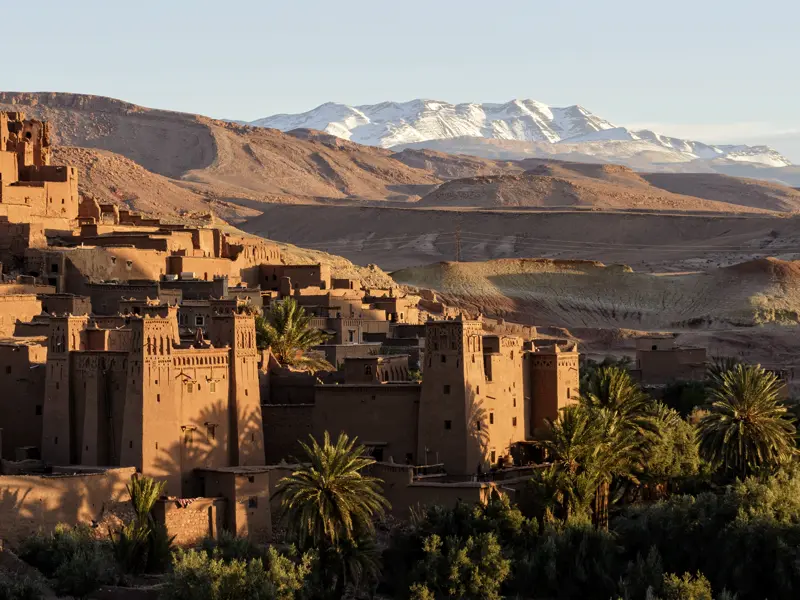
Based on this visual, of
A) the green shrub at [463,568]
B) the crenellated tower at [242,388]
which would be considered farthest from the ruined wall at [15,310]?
the green shrub at [463,568]

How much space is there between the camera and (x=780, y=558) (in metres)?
32.8

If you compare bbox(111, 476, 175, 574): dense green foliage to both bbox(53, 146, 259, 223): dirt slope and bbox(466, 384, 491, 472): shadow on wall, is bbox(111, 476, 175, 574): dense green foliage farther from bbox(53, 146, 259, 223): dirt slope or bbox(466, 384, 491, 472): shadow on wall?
bbox(53, 146, 259, 223): dirt slope

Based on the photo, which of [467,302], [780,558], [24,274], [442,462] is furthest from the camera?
[467,302]

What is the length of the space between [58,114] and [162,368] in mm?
151108

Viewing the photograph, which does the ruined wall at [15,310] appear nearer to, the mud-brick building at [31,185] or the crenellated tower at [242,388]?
the crenellated tower at [242,388]

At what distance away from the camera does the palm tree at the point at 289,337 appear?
42.5m

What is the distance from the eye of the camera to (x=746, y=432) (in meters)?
38.3

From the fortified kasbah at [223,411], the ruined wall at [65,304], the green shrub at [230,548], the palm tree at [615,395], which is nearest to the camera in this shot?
the green shrub at [230,548]

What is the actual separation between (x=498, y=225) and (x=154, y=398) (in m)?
96.7

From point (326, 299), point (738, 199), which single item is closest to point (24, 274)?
point (326, 299)

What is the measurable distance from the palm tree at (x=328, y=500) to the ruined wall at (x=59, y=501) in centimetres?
310

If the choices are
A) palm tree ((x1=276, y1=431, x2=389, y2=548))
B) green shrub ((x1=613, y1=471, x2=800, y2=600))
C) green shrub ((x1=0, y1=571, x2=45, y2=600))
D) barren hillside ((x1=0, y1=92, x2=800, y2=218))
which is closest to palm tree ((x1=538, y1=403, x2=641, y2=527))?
green shrub ((x1=613, y1=471, x2=800, y2=600))

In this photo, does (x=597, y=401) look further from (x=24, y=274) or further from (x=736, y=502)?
(x=24, y=274)

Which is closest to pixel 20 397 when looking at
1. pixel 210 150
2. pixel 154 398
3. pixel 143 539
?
pixel 154 398
